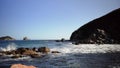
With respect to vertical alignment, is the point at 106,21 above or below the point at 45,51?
above

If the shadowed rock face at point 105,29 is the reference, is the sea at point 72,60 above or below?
below

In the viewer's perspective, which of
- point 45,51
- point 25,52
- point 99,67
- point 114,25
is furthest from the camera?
point 114,25

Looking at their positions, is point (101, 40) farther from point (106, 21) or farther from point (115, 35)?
point (106, 21)

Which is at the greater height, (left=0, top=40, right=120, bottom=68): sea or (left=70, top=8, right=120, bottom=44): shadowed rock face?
(left=70, top=8, right=120, bottom=44): shadowed rock face

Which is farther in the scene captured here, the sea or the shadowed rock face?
the shadowed rock face

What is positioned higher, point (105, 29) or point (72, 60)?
point (105, 29)

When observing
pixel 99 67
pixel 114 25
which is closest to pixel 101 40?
pixel 114 25

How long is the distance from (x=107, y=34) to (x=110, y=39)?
14.7 ft

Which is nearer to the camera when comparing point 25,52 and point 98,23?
point 25,52

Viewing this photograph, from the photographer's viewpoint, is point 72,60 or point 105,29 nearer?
point 72,60

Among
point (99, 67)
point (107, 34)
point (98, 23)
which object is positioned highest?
point (98, 23)

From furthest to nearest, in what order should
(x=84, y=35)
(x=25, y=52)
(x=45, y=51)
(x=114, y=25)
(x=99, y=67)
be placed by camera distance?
(x=84, y=35), (x=114, y=25), (x=45, y=51), (x=25, y=52), (x=99, y=67)

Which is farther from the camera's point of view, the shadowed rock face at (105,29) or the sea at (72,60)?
the shadowed rock face at (105,29)

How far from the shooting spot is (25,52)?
4391 cm
